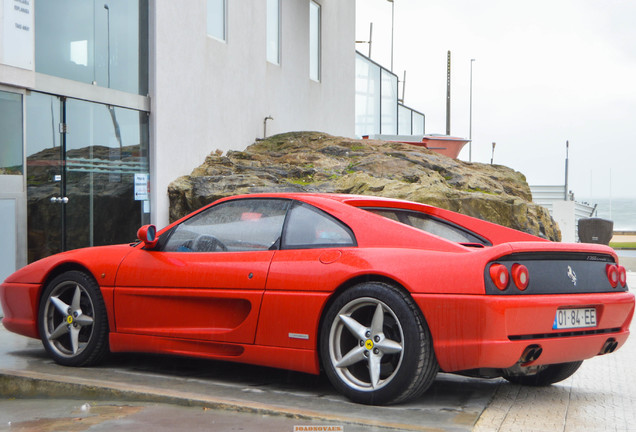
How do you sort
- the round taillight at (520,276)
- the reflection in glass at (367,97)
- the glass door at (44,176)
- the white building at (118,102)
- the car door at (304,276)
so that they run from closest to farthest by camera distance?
the round taillight at (520,276) → the car door at (304,276) → the white building at (118,102) → the glass door at (44,176) → the reflection in glass at (367,97)

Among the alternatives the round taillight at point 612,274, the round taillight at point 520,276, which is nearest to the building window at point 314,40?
the round taillight at point 612,274

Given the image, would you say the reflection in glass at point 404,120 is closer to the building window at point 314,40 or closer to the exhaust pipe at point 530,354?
the building window at point 314,40

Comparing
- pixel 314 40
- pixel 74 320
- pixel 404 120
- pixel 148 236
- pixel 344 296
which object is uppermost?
pixel 314 40

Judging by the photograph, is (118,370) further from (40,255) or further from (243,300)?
(40,255)

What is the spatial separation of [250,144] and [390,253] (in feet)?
37.1

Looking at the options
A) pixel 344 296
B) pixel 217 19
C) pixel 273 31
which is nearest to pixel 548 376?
pixel 344 296

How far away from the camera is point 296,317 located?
4621 mm

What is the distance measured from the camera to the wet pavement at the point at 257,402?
4.06 metres

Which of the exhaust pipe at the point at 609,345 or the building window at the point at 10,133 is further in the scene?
the building window at the point at 10,133

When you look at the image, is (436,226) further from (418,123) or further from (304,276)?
(418,123)

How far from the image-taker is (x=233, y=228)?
5.19 m

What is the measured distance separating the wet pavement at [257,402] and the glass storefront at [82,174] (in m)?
4.14

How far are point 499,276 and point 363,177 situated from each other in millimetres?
7622

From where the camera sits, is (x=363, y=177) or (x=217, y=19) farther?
(x=217, y=19)
